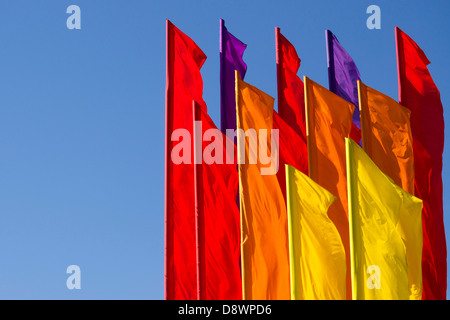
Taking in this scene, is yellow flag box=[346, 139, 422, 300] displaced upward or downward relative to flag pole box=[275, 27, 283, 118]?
downward

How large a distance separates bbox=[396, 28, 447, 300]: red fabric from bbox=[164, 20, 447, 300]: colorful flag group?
3 centimetres

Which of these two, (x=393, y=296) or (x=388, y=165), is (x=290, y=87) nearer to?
(x=388, y=165)

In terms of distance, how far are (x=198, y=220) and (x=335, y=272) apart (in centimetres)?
473

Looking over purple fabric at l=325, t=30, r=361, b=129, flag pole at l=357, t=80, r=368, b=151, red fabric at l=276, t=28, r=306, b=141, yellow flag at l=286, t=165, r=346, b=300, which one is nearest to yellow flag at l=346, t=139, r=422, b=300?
yellow flag at l=286, t=165, r=346, b=300

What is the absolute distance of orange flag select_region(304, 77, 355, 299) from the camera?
2864cm

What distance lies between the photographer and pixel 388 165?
29.7 m

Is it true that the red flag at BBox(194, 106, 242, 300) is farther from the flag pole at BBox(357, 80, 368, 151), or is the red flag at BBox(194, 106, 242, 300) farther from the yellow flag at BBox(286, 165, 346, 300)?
the flag pole at BBox(357, 80, 368, 151)

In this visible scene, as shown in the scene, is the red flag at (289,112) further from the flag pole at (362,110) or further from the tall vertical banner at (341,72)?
the flag pole at (362,110)

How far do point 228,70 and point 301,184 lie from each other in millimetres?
7972

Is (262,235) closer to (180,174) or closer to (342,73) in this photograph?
(180,174)

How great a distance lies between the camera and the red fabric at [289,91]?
32.0 m

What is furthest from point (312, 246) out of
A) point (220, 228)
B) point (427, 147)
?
point (427, 147)
